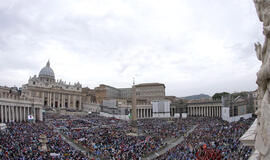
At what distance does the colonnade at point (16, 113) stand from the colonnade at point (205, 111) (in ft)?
196

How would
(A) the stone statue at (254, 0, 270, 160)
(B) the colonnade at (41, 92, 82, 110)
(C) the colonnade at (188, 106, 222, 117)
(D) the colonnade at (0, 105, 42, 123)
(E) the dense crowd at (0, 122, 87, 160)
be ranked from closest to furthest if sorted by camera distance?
1. (A) the stone statue at (254, 0, 270, 160)
2. (E) the dense crowd at (0, 122, 87, 160)
3. (D) the colonnade at (0, 105, 42, 123)
4. (C) the colonnade at (188, 106, 222, 117)
5. (B) the colonnade at (41, 92, 82, 110)

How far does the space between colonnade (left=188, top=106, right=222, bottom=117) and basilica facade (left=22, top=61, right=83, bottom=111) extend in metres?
56.9

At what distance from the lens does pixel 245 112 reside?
214ft

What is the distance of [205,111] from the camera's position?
9069 cm

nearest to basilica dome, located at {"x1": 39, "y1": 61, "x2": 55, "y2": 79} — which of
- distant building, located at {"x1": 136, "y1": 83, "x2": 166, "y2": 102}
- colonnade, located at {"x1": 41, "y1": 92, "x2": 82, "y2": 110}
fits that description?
colonnade, located at {"x1": 41, "y1": 92, "x2": 82, "y2": 110}

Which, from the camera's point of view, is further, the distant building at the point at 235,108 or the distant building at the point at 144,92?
the distant building at the point at 144,92

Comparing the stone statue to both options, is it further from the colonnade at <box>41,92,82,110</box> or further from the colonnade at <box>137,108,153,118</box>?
the colonnade at <box>41,92,82,110</box>

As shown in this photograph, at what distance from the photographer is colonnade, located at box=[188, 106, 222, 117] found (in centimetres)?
8612

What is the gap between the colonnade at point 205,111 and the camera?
283 feet

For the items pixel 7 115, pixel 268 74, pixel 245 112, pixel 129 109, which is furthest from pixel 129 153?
pixel 129 109

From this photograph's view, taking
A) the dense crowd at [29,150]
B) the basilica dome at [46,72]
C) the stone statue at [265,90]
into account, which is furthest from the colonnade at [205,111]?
the stone statue at [265,90]

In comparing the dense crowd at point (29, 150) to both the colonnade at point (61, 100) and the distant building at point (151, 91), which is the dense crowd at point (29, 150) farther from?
the distant building at point (151, 91)

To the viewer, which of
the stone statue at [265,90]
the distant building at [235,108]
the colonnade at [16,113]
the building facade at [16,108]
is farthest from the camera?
the distant building at [235,108]

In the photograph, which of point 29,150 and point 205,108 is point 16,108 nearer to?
point 29,150
